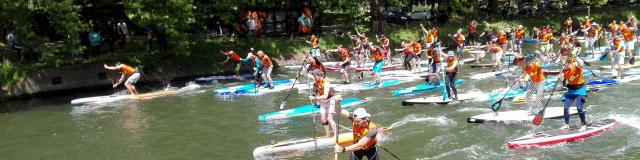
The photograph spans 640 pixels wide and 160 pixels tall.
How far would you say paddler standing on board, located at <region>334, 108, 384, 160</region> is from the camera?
10664 mm

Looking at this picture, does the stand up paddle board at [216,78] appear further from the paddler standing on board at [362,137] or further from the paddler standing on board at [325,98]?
the paddler standing on board at [362,137]

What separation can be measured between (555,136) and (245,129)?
8.92 metres

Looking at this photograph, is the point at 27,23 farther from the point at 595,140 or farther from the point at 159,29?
the point at 595,140

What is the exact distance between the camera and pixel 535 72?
57.6 feet

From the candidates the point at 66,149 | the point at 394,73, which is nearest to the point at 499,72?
the point at 394,73

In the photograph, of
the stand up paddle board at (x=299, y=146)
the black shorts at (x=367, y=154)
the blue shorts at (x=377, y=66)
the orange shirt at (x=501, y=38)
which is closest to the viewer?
the black shorts at (x=367, y=154)

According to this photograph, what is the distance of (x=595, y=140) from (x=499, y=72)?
43.9 feet

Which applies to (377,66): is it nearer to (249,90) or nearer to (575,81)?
(249,90)

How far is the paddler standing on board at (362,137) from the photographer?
35.0 feet

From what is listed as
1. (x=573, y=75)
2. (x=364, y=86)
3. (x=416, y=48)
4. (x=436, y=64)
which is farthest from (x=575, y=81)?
(x=416, y=48)

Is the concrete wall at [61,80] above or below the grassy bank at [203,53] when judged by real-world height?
below

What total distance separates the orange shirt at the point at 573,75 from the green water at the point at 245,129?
4.79 ft

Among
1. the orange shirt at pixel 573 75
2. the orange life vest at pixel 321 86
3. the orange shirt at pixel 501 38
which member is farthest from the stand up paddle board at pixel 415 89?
the orange shirt at pixel 573 75

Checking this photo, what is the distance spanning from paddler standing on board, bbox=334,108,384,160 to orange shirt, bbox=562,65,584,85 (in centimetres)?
667
